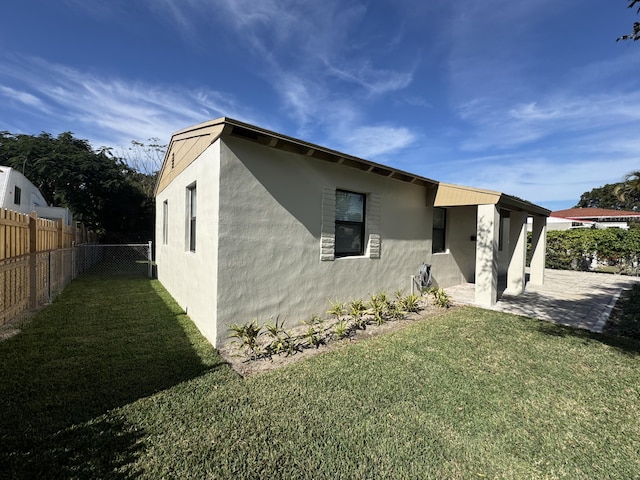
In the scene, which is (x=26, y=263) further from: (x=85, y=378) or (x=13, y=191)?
(x=13, y=191)

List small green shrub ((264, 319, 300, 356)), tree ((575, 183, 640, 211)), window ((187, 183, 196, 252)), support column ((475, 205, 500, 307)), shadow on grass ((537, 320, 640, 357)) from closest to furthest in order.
→ small green shrub ((264, 319, 300, 356)) < shadow on grass ((537, 320, 640, 357)) < window ((187, 183, 196, 252)) < support column ((475, 205, 500, 307)) < tree ((575, 183, 640, 211))

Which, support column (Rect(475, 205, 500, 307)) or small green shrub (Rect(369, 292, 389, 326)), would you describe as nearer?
small green shrub (Rect(369, 292, 389, 326))

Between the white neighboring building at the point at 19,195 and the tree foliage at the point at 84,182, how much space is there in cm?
719

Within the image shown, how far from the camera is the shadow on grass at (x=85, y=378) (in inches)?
85.6

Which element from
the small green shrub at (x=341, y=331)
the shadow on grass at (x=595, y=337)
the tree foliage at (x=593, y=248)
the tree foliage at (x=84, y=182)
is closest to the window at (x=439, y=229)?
the shadow on grass at (x=595, y=337)

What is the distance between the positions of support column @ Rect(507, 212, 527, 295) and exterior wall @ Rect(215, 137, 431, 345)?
4.46m

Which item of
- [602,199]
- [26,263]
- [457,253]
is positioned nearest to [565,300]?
[457,253]

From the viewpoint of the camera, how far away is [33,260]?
6031 mm

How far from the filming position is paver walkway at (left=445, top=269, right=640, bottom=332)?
6148 mm

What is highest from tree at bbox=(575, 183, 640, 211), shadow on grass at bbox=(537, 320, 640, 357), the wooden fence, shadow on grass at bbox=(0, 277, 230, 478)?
tree at bbox=(575, 183, 640, 211)

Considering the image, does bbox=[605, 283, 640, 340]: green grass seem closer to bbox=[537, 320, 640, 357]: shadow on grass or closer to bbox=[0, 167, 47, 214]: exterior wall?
bbox=[537, 320, 640, 357]: shadow on grass

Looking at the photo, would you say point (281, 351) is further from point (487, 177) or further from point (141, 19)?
point (487, 177)

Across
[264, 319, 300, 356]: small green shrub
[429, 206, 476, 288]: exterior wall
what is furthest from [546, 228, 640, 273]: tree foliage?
[264, 319, 300, 356]: small green shrub

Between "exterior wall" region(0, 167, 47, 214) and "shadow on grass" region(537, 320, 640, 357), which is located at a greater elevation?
"exterior wall" region(0, 167, 47, 214)
